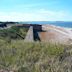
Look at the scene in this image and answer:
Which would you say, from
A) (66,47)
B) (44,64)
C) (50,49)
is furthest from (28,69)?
(66,47)

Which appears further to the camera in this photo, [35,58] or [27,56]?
[27,56]

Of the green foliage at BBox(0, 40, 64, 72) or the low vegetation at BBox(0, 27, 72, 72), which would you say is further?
the green foliage at BBox(0, 40, 64, 72)

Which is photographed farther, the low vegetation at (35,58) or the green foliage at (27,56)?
the green foliage at (27,56)

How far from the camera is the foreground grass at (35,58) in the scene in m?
7.77

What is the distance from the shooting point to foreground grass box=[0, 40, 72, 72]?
25.5 ft

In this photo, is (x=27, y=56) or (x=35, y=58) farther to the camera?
(x=27, y=56)

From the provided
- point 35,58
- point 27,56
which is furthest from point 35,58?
point 27,56

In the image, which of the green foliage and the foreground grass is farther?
the green foliage

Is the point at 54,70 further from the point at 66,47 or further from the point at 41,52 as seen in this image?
the point at 66,47

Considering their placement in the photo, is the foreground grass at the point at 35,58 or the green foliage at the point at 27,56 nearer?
the foreground grass at the point at 35,58

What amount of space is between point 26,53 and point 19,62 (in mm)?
1044

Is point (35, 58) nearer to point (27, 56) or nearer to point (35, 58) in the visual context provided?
point (35, 58)

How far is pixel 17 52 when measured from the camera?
9.56 metres

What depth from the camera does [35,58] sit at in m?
8.80
